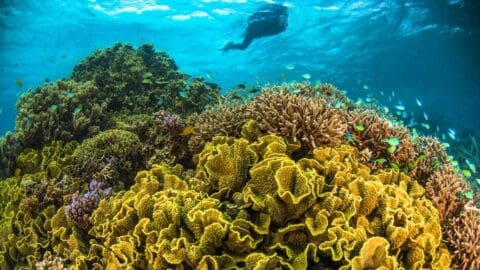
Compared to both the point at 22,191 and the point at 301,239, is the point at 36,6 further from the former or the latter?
the point at 301,239

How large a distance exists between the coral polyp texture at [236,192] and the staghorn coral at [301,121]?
0.07 ft

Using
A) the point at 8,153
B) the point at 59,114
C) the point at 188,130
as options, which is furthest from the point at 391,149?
the point at 8,153

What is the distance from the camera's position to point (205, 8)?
28375 millimetres

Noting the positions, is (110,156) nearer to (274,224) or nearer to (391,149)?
(274,224)

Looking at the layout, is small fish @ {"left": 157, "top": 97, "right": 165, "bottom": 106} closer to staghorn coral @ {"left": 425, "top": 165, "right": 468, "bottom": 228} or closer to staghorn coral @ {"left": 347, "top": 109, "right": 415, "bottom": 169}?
staghorn coral @ {"left": 347, "top": 109, "right": 415, "bottom": 169}

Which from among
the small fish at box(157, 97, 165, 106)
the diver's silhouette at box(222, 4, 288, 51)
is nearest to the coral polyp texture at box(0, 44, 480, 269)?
the small fish at box(157, 97, 165, 106)

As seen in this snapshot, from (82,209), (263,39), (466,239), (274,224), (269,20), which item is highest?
(269,20)

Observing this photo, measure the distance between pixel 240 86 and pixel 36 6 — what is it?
25.6 m

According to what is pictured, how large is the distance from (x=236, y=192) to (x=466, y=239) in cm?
279

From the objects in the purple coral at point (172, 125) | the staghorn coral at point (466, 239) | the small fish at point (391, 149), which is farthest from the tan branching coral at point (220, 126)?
the staghorn coral at point (466, 239)

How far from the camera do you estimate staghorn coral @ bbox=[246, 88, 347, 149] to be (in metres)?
4.47

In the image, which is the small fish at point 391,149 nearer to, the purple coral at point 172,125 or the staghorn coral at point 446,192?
the staghorn coral at point 446,192

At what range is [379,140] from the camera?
516cm

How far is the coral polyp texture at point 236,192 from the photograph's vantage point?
284 centimetres
